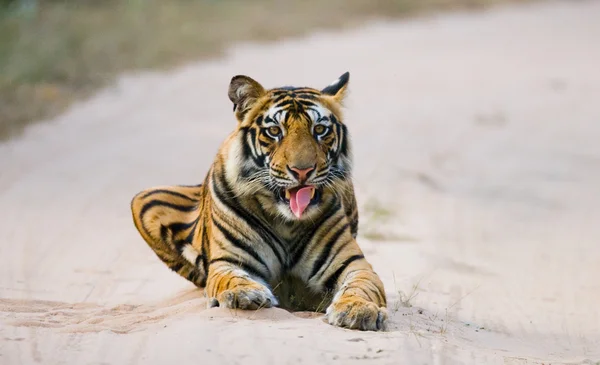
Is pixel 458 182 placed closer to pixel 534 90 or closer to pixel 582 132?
pixel 582 132

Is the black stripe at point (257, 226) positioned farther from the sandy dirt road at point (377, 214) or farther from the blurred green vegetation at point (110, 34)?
the blurred green vegetation at point (110, 34)

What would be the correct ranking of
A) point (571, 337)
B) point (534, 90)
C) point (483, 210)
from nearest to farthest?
point (571, 337) < point (483, 210) < point (534, 90)

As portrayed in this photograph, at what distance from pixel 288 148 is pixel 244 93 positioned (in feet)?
1.63

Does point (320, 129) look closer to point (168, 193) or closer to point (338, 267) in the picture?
point (338, 267)

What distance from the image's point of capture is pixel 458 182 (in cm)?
1151

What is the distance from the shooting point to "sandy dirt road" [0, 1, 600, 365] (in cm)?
499

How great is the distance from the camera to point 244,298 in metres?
5.36

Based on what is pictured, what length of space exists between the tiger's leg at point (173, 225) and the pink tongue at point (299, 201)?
965 millimetres

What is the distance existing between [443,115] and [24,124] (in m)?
5.69

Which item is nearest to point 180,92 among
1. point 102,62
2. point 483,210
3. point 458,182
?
point 102,62

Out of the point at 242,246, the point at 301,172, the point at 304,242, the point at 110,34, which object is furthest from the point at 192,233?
the point at 110,34

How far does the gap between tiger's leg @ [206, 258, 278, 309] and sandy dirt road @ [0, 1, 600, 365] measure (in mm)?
78

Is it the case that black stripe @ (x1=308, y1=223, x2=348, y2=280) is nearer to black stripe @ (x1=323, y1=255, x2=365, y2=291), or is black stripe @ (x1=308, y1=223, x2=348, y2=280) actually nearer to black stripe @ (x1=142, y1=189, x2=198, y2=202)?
black stripe @ (x1=323, y1=255, x2=365, y2=291)

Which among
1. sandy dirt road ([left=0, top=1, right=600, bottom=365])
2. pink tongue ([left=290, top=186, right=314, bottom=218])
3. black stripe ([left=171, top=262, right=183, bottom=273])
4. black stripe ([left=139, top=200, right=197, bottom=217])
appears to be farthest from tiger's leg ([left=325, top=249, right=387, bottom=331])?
black stripe ([left=139, top=200, right=197, bottom=217])
